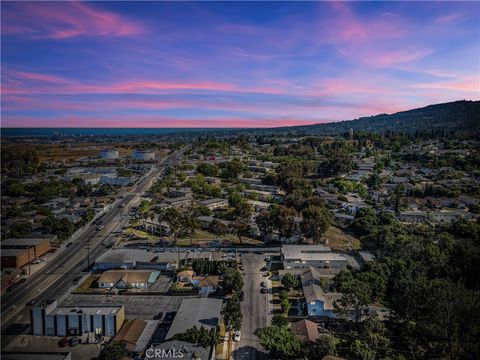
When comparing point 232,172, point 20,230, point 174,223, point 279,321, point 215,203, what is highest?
point 232,172

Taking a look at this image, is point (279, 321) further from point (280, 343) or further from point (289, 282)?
point (289, 282)

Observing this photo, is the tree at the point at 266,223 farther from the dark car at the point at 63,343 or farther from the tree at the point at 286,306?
the dark car at the point at 63,343

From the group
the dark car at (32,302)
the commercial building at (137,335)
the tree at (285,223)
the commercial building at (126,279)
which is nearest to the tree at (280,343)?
the commercial building at (137,335)

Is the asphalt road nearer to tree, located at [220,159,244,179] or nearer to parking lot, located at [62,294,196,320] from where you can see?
parking lot, located at [62,294,196,320]

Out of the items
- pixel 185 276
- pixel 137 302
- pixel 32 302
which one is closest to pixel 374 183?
pixel 185 276

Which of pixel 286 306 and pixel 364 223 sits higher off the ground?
pixel 364 223

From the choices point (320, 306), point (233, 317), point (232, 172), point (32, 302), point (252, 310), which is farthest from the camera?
point (232, 172)

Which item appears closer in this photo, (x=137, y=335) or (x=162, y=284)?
(x=137, y=335)

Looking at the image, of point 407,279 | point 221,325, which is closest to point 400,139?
point 407,279
